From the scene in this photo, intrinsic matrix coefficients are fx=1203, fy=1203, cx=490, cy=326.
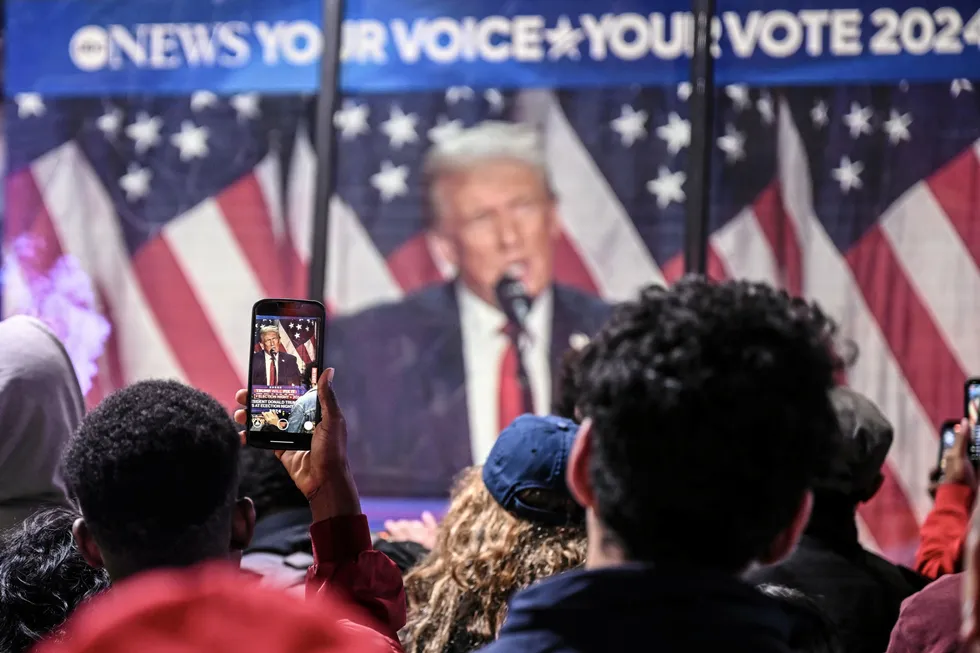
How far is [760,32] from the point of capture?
4.76 m

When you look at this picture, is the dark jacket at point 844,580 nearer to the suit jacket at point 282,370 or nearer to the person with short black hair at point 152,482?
the suit jacket at point 282,370

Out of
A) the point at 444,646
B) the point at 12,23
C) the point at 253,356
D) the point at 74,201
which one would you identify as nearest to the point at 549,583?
the point at 253,356

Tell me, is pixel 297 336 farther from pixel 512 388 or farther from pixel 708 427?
pixel 512 388

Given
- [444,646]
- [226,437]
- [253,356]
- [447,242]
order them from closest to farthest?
[226,437] → [253,356] → [444,646] → [447,242]

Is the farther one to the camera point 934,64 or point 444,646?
point 934,64

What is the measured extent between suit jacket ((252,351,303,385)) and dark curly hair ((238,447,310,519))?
98 cm

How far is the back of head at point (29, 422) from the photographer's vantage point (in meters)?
2.63

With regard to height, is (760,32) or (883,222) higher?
(760,32)

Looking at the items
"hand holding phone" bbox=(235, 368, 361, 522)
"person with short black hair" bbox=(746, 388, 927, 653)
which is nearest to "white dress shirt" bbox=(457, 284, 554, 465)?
"person with short black hair" bbox=(746, 388, 927, 653)

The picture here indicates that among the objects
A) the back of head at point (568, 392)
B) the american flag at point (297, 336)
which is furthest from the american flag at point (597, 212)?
the american flag at point (297, 336)

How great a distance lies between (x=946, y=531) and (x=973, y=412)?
0.37 meters

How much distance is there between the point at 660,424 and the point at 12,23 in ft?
16.1

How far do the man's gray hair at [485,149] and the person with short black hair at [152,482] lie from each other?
343 cm

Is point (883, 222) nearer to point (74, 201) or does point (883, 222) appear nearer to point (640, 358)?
point (74, 201)
